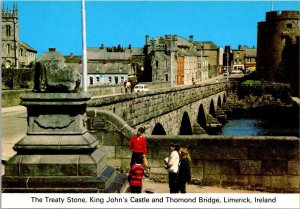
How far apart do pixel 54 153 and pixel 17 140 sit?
5942mm

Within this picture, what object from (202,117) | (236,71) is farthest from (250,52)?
(202,117)

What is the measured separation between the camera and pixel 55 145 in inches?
218

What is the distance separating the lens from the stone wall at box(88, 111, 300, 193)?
8.51 meters

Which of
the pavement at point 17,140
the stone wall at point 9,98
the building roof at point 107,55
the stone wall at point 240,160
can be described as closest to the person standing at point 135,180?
the pavement at point 17,140

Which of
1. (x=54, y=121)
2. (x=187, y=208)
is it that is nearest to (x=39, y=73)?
(x=54, y=121)

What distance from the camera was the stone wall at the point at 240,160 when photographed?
27.9ft

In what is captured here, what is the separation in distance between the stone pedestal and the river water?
37018mm

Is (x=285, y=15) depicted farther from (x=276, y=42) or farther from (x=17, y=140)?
(x=17, y=140)

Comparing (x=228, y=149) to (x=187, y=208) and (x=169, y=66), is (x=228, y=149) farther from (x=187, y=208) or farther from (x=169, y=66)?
(x=169, y=66)

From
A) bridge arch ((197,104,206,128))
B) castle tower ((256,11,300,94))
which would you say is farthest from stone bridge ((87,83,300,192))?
castle tower ((256,11,300,94))

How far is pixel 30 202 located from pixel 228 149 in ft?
14.2

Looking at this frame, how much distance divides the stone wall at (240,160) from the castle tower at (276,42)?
2693 inches

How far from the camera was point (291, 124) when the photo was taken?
175ft

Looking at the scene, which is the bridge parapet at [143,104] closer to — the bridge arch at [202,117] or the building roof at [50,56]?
the building roof at [50,56]
